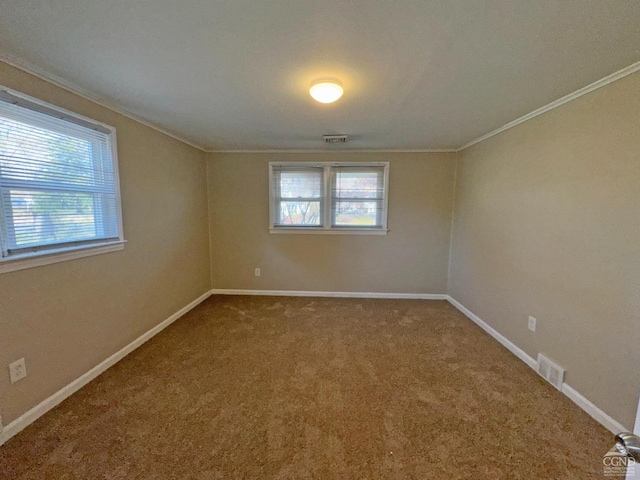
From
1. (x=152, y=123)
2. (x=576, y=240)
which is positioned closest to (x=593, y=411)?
(x=576, y=240)

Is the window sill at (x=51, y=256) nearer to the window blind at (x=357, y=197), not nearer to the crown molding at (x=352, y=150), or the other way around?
the crown molding at (x=352, y=150)

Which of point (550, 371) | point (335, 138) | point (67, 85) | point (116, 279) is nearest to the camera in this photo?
point (67, 85)

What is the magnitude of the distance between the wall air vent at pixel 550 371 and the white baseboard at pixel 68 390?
3661 mm

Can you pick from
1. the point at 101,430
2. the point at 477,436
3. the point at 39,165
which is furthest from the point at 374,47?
the point at 101,430

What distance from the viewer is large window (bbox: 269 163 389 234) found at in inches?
152

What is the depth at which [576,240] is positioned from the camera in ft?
6.17

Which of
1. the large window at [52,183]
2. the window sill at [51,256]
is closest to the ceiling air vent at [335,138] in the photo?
the large window at [52,183]

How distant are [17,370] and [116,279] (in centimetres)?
85

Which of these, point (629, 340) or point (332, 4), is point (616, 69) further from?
point (332, 4)

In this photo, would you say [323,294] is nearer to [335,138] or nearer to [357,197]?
[357,197]

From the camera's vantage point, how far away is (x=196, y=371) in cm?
219

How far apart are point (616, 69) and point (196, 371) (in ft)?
11.8

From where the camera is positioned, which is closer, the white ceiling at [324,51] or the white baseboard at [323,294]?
the white ceiling at [324,51]

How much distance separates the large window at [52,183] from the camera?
60.6 inches
